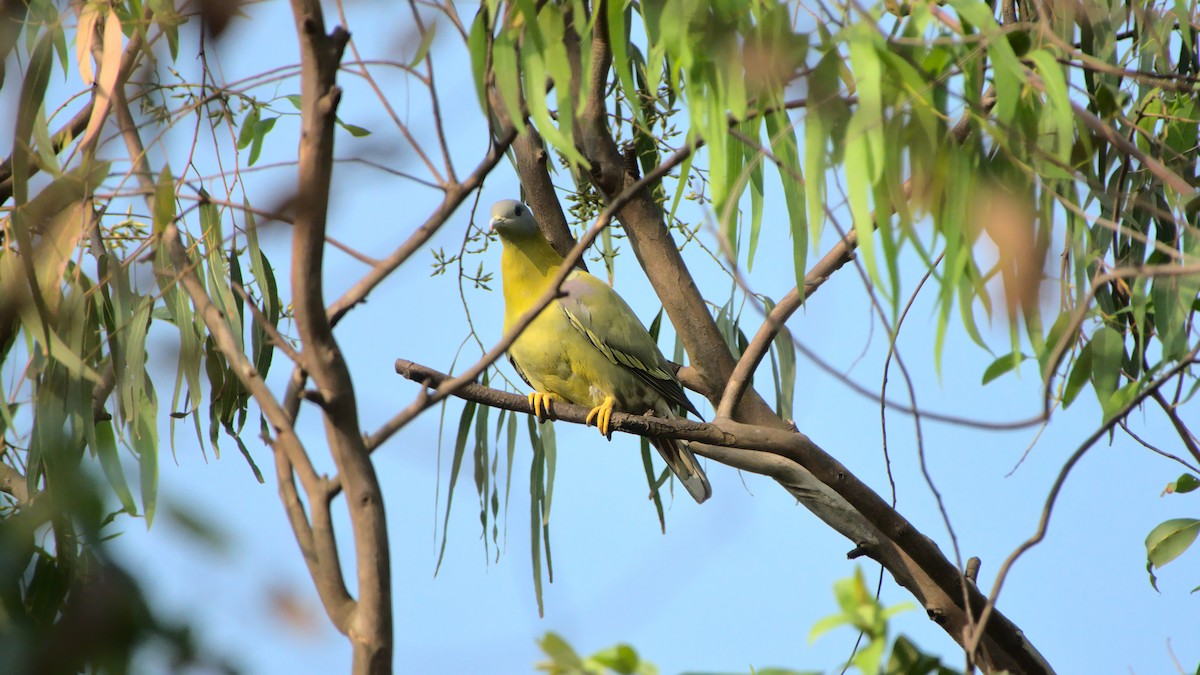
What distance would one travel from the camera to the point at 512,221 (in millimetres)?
4184

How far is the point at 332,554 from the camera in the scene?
1554mm

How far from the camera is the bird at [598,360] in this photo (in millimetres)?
3888

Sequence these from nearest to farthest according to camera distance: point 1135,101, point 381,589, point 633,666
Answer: point 633,666 → point 381,589 → point 1135,101

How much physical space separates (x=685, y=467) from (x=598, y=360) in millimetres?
479

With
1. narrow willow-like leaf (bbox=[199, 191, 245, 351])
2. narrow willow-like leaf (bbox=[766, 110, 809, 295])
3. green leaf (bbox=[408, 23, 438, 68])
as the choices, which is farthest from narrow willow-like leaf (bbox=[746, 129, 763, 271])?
narrow willow-like leaf (bbox=[199, 191, 245, 351])

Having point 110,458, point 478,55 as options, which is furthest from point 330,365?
point 110,458

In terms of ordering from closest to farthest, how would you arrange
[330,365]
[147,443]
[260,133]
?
[330,365], [147,443], [260,133]

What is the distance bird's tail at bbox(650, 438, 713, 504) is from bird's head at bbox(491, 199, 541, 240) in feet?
3.03

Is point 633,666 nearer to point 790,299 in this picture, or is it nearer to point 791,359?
point 790,299

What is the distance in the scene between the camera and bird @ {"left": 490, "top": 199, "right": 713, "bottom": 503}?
3888 mm

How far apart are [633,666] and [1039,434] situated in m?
1.14

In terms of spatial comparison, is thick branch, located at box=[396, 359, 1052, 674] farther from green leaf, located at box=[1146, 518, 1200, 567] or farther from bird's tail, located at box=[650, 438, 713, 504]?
bird's tail, located at box=[650, 438, 713, 504]

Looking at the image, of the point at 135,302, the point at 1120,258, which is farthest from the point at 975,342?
the point at 135,302

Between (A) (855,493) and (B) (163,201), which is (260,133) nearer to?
(B) (163,201)
